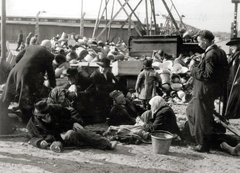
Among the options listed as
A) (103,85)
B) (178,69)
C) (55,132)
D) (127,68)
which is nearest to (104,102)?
(103,85)

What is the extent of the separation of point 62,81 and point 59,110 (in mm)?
3070

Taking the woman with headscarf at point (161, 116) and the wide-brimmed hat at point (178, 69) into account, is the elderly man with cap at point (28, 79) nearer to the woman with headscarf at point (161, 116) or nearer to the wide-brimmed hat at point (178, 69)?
the woman with headscarf at point (161, 116)

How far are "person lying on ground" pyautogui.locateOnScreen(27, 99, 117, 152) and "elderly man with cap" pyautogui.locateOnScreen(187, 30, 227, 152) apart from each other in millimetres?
1461

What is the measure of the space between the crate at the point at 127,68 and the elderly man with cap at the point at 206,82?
450cm

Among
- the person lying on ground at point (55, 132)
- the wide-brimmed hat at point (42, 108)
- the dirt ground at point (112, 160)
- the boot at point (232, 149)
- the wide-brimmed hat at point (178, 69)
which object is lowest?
the dirt ground at point (112, 160)

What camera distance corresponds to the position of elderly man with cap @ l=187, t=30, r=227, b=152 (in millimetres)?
4820

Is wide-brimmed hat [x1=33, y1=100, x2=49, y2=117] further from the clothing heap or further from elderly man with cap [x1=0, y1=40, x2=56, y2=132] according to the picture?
the clothing heap

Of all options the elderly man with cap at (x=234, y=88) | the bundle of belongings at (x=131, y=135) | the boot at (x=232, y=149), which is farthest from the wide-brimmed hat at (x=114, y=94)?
the boot at (x=232, y=149)

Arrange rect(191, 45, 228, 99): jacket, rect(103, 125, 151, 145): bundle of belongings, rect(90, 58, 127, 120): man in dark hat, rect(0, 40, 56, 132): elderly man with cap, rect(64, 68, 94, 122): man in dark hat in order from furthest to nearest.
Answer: rect(90, 58, 127, 120): man in dark hat
rect(64, 68, 94, 122): man in dark hat
rect(0, 40, 56, 132): elderly man with cap
rect(103, 125, 151, 145): bundle of belongings
rect(191, 45, 228, 99): jacket

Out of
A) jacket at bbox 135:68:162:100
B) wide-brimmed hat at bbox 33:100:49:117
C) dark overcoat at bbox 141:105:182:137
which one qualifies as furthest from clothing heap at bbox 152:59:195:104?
wide-brimmed hat at bbox 33:100:49:117

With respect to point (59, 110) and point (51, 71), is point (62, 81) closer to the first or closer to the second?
point (51, 71)

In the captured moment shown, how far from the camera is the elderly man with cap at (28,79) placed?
5832mm

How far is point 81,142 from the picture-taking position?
5.15 m

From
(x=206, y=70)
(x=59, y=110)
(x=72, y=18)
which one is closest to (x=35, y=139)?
(x=59, y=110)
